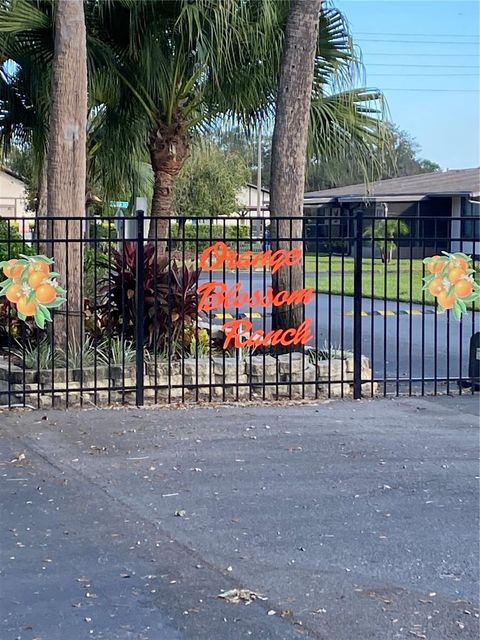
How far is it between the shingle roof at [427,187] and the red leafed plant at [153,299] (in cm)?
2597

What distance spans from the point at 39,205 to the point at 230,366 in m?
8.05

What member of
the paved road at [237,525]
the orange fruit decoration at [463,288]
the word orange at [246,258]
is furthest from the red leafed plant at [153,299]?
the orange fruit decoration at [463,288]

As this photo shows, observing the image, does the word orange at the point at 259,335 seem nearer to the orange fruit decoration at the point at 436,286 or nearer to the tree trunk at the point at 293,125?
the tree trunk at the point at 293,125

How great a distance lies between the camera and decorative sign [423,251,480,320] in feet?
32.2

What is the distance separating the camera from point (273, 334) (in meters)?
9.74

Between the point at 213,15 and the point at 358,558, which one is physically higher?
the point at 213,15

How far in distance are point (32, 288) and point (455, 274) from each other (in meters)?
4.12

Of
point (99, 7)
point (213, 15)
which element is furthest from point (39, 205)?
point (213, 15)

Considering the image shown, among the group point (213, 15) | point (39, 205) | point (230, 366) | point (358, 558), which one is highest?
point (213, 15)

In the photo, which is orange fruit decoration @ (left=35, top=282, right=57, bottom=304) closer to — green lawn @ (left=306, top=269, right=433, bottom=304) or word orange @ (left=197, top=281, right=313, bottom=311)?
word orange @ (left=197, top=281, right=313, bottom=311)

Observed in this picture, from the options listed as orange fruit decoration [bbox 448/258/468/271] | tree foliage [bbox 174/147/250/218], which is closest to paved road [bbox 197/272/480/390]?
orange fruit decoration [bbox 448/258/468/271]

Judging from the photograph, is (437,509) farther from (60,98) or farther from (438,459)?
(60,98)

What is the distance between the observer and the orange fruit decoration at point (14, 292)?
8.88m

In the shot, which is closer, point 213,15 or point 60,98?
point 60,98
